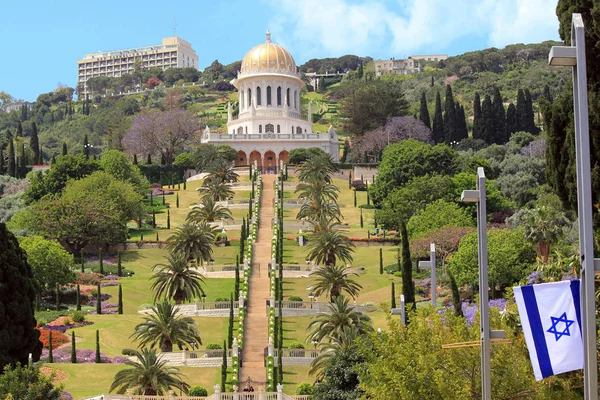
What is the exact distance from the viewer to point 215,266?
73.9 metres

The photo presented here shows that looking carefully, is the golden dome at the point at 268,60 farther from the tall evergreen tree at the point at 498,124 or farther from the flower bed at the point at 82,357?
the flower bed at the point at 82,357

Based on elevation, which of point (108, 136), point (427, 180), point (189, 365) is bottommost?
point (189, 365)

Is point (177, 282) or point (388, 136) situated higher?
point (388, 136)

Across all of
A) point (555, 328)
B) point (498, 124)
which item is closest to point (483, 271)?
point (555, 328)

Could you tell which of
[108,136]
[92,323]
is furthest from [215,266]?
[108,136]

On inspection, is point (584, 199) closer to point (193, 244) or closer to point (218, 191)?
point (193, 244)

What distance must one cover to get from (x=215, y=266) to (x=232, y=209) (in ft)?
60.6

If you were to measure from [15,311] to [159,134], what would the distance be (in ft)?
267

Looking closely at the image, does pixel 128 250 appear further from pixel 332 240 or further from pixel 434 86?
pixel 434 86

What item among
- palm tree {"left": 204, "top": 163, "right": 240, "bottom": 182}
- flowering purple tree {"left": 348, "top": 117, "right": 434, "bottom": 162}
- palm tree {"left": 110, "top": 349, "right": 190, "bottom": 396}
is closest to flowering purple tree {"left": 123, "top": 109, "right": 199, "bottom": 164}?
flowering purple tree {"left": 348, "top": 117, "right": 434, "bottom": 162}

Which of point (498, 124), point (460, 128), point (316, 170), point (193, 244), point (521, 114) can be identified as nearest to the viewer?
point (193, 244)

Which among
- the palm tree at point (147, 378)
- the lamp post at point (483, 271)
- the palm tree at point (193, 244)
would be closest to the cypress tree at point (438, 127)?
the palm tree at point (193, 244)

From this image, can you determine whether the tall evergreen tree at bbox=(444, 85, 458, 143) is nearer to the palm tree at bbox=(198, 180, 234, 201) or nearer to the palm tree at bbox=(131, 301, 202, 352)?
the palm tree at bbox=(198, 180, 234, 201)

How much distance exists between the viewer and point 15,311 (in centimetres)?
4659
